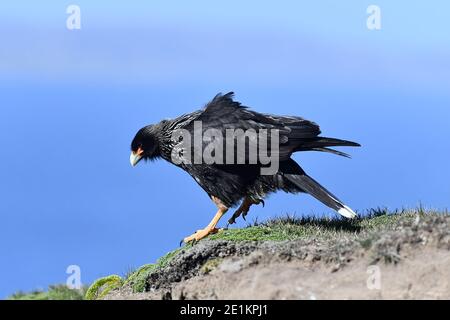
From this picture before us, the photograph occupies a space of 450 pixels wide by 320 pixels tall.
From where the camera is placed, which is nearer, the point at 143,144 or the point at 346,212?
the point at 346,212

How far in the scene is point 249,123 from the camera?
1214cm

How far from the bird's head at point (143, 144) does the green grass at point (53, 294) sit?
4.53 metres

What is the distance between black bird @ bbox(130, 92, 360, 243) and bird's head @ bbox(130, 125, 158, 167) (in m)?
0.85

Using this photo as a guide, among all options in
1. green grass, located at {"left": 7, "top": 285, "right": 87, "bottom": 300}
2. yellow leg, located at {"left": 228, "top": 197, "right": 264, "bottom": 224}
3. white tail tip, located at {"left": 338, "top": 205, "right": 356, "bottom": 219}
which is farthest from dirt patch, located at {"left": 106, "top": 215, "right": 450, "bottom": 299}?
yellow leg, located at {"left": 228, "top": 197, "right": 264, "bottom": 224}

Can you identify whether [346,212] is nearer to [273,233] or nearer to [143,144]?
[273,233]

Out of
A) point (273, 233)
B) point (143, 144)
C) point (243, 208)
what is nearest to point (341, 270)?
point (273, 233)

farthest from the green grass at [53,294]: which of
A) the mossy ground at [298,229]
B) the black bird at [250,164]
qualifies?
the black bird at [250,164]

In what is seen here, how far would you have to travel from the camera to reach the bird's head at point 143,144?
43.3 ft

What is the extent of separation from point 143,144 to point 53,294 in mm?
5059

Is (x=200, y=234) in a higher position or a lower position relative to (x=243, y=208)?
lower

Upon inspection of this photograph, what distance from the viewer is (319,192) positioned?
1196cm

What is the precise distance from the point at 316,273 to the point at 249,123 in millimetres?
→ 4390

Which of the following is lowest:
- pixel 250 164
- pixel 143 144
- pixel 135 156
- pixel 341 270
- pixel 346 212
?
pixel 341 270
